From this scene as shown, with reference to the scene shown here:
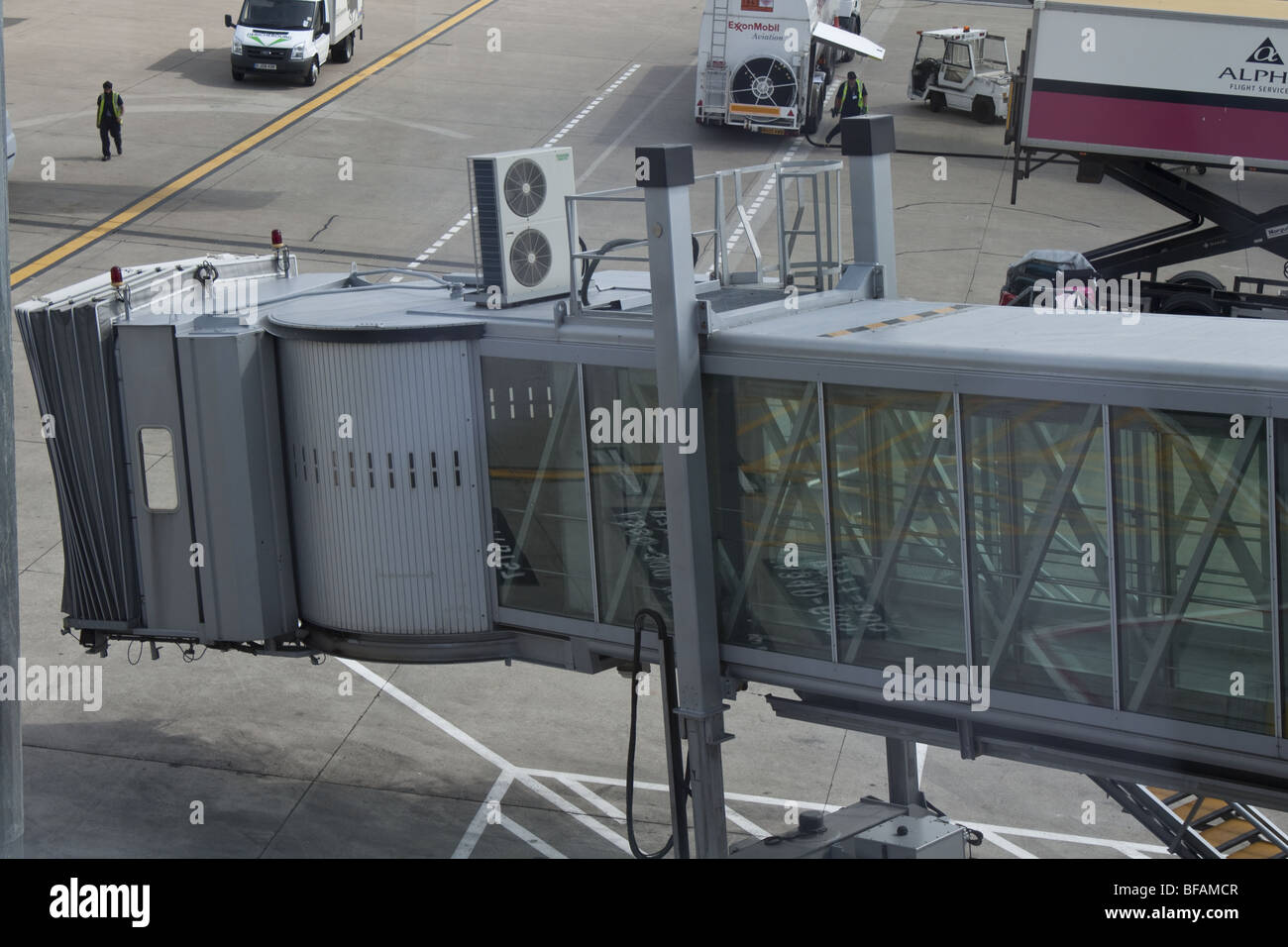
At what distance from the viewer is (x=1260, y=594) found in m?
11.4

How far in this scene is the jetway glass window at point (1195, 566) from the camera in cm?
1141

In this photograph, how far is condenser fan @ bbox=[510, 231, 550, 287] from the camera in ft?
51.9

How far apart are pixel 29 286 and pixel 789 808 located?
24802 mm

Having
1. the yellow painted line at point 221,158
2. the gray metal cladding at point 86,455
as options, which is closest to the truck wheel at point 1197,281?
the gray metal cladding at point 86,455

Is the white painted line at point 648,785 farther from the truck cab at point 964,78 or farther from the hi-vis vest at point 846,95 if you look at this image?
the truck cab at point 964,78

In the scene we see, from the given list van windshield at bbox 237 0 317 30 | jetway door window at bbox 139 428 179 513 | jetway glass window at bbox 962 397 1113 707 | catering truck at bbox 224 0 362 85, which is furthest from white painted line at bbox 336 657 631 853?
van windshield at bbox 237 0 317 30
